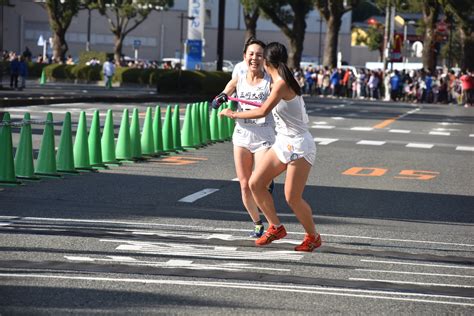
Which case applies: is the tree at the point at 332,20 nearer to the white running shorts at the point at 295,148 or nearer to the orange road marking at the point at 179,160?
the orange road marking at the point at 179,160

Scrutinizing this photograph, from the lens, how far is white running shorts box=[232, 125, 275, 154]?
41.2 ft

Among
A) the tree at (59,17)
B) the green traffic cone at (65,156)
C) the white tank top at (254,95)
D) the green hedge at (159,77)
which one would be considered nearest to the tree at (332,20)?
the green hedge at (159,77)

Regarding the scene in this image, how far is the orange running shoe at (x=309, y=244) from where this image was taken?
11.4m

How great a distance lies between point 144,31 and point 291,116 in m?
121

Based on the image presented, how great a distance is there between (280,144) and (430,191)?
7.37 meters

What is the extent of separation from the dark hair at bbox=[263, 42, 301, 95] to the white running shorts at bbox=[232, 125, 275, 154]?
1.28 m

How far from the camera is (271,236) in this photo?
38.8 ft

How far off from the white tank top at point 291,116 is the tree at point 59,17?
78.7m

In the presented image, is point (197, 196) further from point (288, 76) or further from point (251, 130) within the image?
point (288, 76)

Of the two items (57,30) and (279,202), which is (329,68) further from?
(279,202)

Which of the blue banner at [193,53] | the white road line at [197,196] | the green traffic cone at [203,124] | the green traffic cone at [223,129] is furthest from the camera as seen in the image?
the blue banner at [193,53]

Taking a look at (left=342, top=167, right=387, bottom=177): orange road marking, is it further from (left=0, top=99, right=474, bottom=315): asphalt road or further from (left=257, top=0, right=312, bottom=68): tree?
(left=257, top=0, right=312, bottom=68): tree

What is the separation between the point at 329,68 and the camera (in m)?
80.4

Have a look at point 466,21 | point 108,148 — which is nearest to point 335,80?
point 466,21
